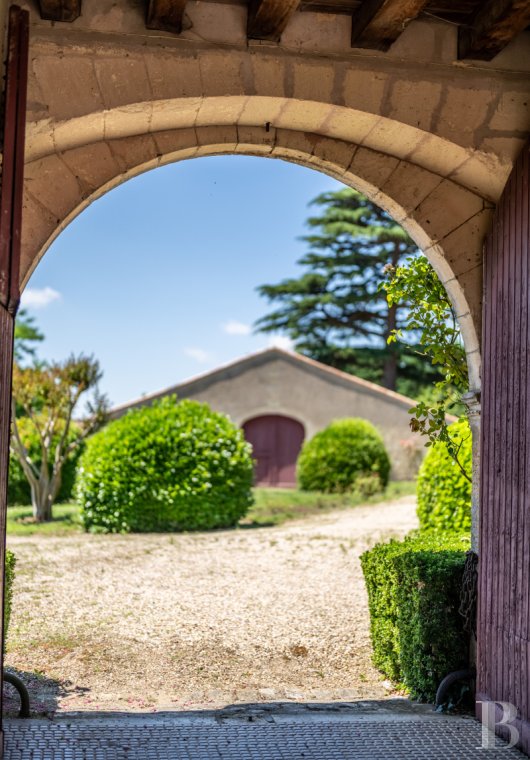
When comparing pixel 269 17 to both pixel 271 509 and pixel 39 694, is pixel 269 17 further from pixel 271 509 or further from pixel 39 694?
pixel 271 509

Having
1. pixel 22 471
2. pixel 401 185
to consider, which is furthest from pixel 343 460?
pixel 401 185

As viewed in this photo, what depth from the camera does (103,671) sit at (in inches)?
220

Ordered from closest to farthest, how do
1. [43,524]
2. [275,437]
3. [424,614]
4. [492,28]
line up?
[492,28], [424,614], [43,524], [275,437]

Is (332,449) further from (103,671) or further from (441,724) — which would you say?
(441,724)

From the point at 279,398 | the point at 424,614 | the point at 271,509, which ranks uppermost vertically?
the point at 279,398

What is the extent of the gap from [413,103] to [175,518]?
8.24 m

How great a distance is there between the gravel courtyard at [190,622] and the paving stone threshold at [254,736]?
1.91 feet

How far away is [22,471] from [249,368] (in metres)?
7.44

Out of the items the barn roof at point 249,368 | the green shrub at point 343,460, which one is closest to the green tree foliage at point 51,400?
the green shrub at point 343,460

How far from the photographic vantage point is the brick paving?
370 cm

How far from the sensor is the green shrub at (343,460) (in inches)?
695

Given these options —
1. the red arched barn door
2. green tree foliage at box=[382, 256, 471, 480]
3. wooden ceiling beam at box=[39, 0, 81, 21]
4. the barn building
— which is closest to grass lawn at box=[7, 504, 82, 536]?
the barn building

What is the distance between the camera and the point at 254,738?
398cm

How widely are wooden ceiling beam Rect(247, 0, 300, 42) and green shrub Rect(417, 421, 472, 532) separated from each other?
4744 mm
